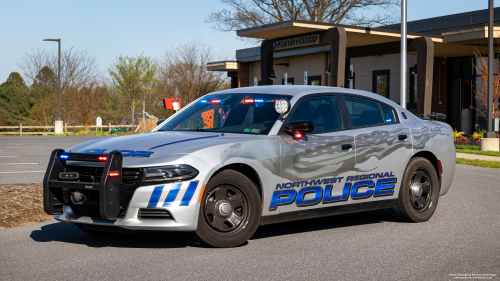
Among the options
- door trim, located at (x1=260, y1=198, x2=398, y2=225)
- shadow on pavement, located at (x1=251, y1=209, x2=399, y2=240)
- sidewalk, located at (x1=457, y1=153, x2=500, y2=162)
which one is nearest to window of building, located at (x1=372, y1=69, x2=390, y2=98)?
sidewalk, located at (x1=457, y1=153, x2=500, y2=162)

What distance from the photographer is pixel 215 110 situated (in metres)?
7.04

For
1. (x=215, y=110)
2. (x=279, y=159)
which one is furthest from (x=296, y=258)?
(x=215, y=110)

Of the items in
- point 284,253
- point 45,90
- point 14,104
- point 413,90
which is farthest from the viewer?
point 14,104

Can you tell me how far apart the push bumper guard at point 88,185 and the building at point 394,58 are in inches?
694

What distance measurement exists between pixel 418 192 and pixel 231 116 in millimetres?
2665

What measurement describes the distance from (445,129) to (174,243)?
4.17 metres

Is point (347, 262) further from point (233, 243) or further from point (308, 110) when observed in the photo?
point (308, 110)

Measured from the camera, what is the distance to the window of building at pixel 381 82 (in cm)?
3152

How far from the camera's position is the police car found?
5.51m

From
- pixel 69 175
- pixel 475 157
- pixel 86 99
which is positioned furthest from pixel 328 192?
pixel 86 99

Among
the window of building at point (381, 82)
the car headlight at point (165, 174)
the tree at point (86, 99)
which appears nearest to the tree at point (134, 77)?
the tree at point (86, 99)

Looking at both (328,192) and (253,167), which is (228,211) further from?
(328,192)

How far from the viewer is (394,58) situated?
31.1 m

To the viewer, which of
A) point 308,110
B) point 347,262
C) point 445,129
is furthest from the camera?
point 445,129
